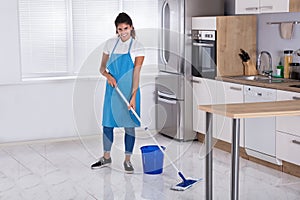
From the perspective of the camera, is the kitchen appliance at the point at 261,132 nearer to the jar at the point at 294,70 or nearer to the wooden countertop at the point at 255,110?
the jar at the point at 294,70

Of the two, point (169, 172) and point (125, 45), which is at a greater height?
point (125, 45)

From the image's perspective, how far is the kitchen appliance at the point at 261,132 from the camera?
16.2 feet

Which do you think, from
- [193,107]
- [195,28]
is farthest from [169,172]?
[195,28]

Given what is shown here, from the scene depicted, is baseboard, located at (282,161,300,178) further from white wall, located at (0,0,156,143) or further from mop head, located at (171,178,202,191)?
white wall, located at (0,0,156,143)

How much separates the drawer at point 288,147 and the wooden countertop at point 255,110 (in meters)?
0.83

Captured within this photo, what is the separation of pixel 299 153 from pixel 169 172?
1.14 m

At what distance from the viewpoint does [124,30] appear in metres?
4.82

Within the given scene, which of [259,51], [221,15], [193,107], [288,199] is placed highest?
[221,15]

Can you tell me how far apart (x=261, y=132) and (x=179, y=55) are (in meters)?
1.53

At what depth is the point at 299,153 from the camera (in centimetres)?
461

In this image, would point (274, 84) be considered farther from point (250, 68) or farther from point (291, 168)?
point (250, 68)

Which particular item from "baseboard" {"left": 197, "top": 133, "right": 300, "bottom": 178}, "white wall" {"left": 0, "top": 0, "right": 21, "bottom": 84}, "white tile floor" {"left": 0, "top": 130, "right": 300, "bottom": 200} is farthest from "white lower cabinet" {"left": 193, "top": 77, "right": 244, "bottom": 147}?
"white wall" {"left": 0, "top": 0, "right": 21, "bottom": 84}

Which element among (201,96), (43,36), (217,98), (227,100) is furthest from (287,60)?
(43,36)

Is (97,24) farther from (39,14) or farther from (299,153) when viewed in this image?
(299,153)
